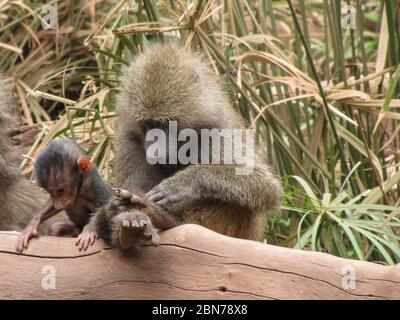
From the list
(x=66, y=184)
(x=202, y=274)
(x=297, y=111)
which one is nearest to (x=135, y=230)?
(x=202, y=274)

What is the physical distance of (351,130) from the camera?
548cm

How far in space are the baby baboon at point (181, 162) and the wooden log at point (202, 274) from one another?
1.07ft

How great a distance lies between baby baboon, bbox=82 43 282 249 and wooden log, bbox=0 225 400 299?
1.07ft

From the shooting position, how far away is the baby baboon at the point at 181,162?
12.4ft

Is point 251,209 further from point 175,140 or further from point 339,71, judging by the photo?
point 339,71

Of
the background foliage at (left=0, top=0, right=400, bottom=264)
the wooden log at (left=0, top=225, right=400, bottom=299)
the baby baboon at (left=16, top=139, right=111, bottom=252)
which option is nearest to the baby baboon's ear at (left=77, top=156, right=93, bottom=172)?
the baby baboon at (left=16, top=139, right=111, bottom=252)

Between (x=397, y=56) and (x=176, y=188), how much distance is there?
226cm

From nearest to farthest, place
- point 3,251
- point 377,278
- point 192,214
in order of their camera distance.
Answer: point 377,278
point 3,251
point 192,214

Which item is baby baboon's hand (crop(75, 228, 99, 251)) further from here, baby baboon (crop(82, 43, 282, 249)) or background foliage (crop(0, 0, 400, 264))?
background foliage (crop(0, 0, 400, 264))

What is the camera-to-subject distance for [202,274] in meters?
3.31

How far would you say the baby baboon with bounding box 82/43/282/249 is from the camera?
379 centimetres

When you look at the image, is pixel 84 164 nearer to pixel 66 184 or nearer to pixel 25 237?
pixel 66 184

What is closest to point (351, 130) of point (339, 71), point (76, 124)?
point (339, 71)

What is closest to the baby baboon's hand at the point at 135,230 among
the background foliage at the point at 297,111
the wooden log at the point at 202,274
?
the wooden log at the point at 202,274
